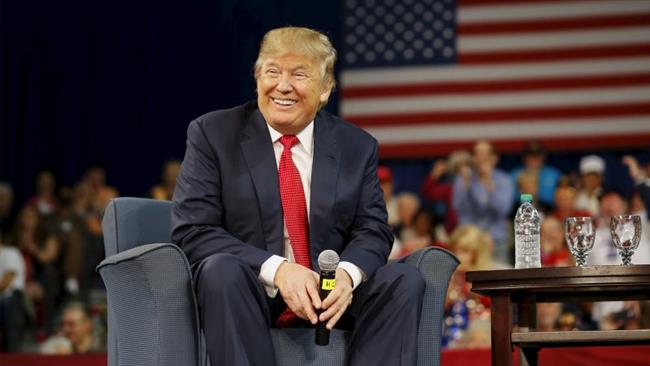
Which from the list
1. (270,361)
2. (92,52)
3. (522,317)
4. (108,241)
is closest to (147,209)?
(108,241)

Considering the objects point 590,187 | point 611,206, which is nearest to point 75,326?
point 611,206

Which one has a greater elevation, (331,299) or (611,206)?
(331,299)

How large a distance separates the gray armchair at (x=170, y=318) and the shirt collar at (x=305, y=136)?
48cm

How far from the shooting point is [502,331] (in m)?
3.33

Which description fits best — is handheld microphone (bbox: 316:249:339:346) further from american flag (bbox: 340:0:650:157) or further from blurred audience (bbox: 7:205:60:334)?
american flag (bbox: 340:0:650:157)

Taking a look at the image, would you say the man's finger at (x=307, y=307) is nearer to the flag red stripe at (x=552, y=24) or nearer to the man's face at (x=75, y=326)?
the man's face at (x=75, y=326)

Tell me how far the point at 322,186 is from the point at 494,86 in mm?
6437

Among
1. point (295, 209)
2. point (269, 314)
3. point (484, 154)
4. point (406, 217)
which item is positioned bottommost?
point (406, 217)

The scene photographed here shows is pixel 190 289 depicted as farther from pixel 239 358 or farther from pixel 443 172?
pixel 443 172

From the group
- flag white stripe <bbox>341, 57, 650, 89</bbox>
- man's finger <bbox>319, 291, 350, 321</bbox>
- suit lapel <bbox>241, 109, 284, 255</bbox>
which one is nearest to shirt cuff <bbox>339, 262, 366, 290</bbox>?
man's finger <bbox>319, 291, 350, 321</bbox>

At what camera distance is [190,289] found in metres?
2.99

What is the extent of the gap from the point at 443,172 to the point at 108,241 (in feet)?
15.1

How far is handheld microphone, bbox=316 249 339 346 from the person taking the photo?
296cm

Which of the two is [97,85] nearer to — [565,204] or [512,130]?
[512,130]
